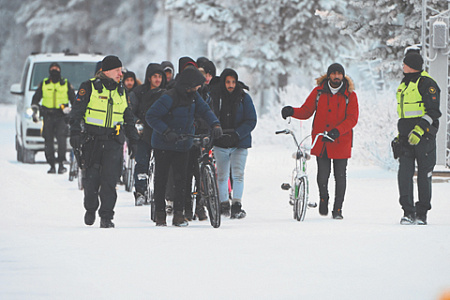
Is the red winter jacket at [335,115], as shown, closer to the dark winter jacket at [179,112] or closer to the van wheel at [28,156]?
the dark winter jacket at [179,112]

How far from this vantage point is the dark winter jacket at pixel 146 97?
12547 millimetres

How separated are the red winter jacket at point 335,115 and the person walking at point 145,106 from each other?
2217 millimetres

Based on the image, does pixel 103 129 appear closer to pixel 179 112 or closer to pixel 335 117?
pixel 179 112

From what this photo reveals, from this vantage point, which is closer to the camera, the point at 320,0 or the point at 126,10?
the point at 320,0

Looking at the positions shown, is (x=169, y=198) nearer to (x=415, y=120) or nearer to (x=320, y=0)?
(x=415, y=120)

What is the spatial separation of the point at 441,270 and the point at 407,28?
11.3 metres

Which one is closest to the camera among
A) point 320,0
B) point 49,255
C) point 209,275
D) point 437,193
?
point 209,275

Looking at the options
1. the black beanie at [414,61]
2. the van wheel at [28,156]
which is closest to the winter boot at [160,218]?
the black beanie at [414,61]

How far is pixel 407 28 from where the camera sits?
17.6m

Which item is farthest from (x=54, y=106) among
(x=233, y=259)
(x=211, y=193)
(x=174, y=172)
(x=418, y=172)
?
(x=233, y=259)

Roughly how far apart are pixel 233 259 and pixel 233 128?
4194 mm

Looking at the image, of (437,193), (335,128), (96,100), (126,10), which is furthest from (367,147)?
(126,10)

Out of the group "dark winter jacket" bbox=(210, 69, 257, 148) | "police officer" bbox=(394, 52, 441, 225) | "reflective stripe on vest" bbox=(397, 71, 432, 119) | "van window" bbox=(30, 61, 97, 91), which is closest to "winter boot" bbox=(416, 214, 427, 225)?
"police officer" bbox=(394, 52, 441, 225)

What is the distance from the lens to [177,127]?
9.73 metres
